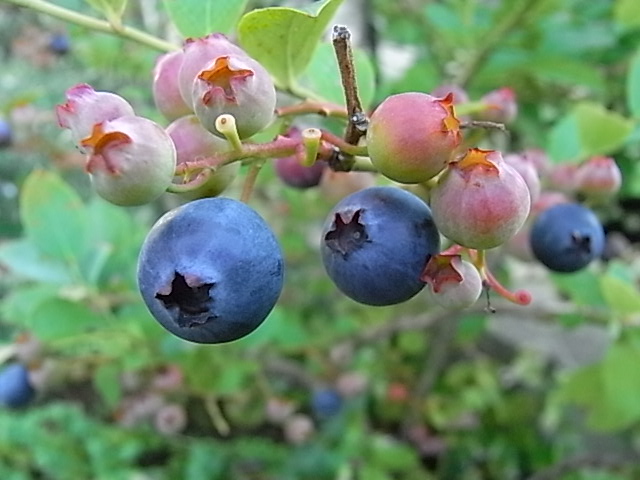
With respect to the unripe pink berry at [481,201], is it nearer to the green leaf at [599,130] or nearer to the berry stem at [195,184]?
the berry stem at [195,184]

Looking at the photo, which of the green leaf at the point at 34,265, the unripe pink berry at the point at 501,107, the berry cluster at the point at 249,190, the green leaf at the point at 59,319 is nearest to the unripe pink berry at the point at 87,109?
the berry cluster at the point at 249,190

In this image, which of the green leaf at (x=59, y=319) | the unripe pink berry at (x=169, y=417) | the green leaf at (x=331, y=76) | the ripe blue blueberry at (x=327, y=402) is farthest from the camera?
the ripe blue blueberry at (x=327, y=402)

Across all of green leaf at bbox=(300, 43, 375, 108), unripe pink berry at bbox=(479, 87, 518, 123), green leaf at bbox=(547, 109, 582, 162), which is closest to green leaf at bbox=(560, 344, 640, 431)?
green leaf at bbox=(547, 109, 582, 162)

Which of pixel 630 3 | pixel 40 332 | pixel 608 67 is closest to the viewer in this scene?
pixel 40 332

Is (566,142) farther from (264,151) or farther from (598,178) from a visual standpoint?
(264,151)

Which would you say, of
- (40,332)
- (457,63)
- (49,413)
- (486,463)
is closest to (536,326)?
(486,463)

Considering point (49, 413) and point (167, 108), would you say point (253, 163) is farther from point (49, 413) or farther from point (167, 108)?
point (49, 413)

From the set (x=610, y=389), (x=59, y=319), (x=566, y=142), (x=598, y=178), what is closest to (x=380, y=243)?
(x=598, y=178)
